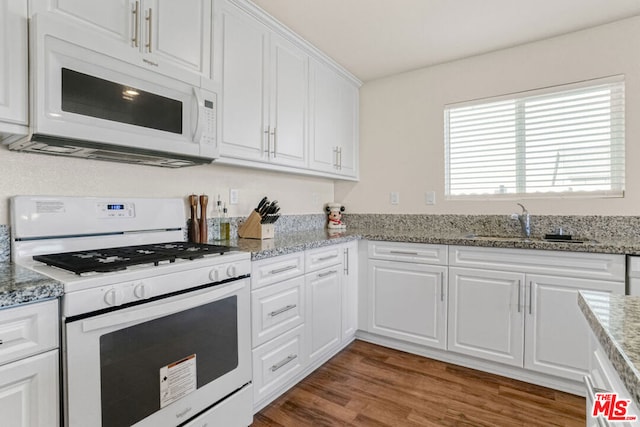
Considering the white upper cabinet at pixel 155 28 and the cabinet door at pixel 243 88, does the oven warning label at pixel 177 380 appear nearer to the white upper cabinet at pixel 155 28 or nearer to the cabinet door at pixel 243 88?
the cabinet door at pixel 243 88

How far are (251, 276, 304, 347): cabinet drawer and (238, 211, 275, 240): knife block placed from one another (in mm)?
408

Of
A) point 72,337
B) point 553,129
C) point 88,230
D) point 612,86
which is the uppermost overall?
point 612,86

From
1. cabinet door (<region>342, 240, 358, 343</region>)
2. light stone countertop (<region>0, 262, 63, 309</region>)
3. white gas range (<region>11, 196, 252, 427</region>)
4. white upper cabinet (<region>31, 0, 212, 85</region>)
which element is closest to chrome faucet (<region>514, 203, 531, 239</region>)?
cabinet door (<region>342, 240, 358, 343</region>)

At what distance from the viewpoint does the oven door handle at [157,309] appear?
107cm

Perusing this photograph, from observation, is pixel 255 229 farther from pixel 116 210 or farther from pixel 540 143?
pixel 540 143

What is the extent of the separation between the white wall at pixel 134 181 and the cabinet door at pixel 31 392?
75 cm

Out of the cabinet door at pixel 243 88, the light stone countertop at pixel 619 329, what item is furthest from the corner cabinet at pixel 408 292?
the light stone countertop at pixel 619 329

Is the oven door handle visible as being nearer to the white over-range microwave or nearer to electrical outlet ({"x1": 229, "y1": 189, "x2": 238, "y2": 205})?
the white over-range microwave

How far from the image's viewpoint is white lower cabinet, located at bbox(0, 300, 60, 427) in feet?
2.94

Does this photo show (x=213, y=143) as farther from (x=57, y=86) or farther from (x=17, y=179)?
(x=17, y=179)

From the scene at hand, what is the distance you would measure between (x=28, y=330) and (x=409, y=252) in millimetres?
2142

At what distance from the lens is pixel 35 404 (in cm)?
96

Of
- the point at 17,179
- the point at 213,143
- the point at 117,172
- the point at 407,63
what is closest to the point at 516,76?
the point at 407,63

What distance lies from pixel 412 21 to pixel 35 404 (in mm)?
2638
